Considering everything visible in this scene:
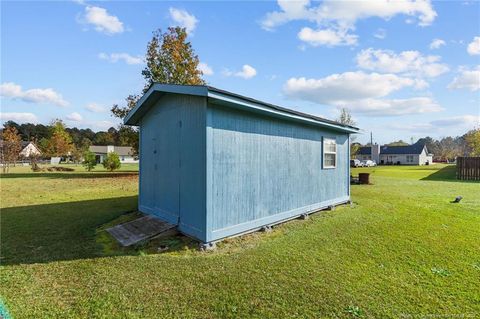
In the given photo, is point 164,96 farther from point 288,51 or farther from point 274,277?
point 288,51

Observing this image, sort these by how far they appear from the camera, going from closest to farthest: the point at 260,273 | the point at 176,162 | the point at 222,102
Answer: the point at 260,273 < the point at 222,102 < the point at 176,162

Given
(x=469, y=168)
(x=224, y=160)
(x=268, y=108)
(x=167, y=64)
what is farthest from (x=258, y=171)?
(x=469, y=168)

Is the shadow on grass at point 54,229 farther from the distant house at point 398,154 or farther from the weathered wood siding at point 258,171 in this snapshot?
the distant house at point 398,154

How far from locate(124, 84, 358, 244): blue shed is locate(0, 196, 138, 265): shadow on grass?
1.57m

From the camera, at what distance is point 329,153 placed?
8219 millimetres

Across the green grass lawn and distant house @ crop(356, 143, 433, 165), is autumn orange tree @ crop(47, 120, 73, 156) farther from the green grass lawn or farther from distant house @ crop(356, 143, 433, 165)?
distant house @ crop(356, 143, 433, 165)

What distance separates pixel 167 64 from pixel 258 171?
18319 mm

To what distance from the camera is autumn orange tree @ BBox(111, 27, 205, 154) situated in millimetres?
20734

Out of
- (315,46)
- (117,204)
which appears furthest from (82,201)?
(315,46)

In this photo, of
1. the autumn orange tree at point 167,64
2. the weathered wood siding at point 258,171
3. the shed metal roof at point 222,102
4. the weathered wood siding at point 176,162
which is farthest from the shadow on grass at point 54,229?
the autumn orange tree at point 167,64

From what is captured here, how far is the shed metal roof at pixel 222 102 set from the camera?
4.63 metres

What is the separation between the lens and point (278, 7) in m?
9.05

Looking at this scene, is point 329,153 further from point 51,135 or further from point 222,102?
point 51,135

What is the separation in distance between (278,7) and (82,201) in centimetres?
1036
